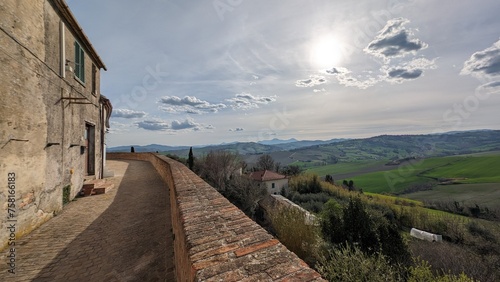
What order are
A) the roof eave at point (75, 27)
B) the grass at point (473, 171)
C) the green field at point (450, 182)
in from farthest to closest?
the grass at point (473, 171), the green field at point (450, 182), the roof eave at point (75, 27)

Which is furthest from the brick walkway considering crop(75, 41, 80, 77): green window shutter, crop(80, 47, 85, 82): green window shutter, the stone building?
crop(80, 47, 85, 82): green window shutter

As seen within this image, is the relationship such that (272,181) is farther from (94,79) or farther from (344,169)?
(344,169)

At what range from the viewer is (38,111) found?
18.2 feet

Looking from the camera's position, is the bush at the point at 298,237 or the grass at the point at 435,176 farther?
the grass at the point at 435,176

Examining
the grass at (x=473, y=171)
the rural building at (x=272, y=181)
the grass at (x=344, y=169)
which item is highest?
the rural building at (x=272, y=181)

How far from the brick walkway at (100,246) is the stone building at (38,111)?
0.54 m

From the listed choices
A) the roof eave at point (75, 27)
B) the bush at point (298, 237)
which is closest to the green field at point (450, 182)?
the bush at point (298, 237)

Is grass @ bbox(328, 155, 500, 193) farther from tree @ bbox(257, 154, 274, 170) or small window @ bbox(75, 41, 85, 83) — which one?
small window @ bbox(75, 41, 85, 83)

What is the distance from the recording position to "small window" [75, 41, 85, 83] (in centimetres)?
830

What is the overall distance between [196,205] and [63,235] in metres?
4.29

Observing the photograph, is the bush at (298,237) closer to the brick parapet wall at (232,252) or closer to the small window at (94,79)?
the brick parapet wall at (232,252)

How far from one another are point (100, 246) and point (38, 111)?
382cm

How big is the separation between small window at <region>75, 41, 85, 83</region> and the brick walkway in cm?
493

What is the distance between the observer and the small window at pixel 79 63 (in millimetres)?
8297
